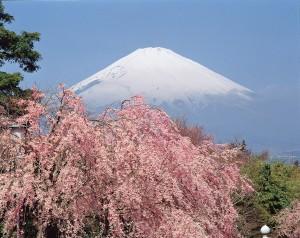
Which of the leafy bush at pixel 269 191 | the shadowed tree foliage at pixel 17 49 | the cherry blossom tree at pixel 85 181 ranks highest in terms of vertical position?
the shadowed tree foliage at pixel 17 49

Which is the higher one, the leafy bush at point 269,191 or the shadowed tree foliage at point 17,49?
the shadowed tree foliage at point 17,49

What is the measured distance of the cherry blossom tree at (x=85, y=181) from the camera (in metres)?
10.3

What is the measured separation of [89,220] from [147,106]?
273 cm

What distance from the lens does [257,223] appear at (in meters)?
22.3

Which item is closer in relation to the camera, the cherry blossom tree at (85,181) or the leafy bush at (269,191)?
the cherry blossom tree at (85,181)

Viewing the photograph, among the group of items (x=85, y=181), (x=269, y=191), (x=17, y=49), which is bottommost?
(x=85, y=181)

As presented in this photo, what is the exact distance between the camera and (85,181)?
10.5m

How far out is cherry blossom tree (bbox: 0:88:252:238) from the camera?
33.9 ft

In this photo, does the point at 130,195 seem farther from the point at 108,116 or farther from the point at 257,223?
the point at 257,223

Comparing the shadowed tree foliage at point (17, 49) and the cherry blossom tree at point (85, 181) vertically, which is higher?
the shadowed tree foliage at point (17, 49)

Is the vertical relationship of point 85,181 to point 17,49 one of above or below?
below

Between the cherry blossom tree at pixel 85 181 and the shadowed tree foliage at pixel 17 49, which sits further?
the shadowed tree foliage at pixel 17 49

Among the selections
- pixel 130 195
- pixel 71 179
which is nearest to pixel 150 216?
pixel 130 195

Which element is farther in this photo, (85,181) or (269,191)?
(269,191)
